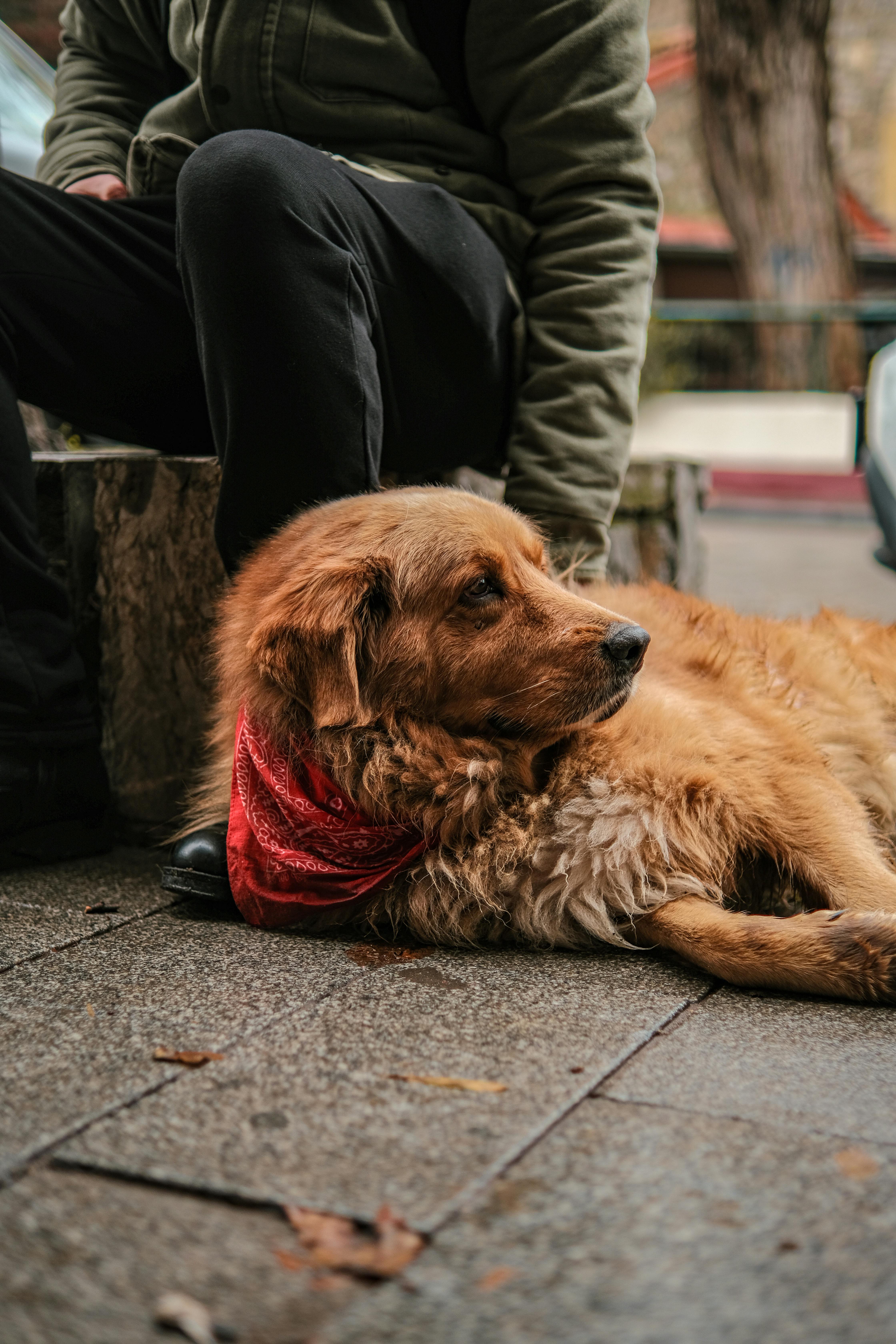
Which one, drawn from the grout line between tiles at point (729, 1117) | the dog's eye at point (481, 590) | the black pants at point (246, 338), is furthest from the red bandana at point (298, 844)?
the grout line between tiles at point (729, 1117)

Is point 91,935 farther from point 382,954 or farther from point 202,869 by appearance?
point 382,954

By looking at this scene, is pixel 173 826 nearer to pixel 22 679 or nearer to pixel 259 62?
pixel 22 679

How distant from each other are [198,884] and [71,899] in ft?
1.10

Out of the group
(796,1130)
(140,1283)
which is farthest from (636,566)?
(140,1283)

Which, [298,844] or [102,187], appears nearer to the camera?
[298,844]

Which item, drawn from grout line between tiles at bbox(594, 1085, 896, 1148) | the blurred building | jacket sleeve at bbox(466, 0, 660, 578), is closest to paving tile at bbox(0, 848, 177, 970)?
grout line between tiles at bbox(594, 1085, 896, 1148)

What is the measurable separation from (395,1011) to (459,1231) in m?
0.69

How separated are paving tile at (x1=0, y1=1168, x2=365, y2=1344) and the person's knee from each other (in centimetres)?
187

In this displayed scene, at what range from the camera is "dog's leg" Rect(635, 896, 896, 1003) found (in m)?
2.06

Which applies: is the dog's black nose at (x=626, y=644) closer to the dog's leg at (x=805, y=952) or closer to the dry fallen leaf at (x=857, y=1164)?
the dog's leg at (x=805, y=952)

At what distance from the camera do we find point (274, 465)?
2.60m

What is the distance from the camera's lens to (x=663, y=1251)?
1.28m

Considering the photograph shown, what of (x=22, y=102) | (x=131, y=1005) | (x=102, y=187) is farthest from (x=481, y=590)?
(x=22, y=102)

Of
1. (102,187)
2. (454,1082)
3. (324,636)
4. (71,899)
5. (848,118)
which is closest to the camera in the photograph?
(454,1082)
